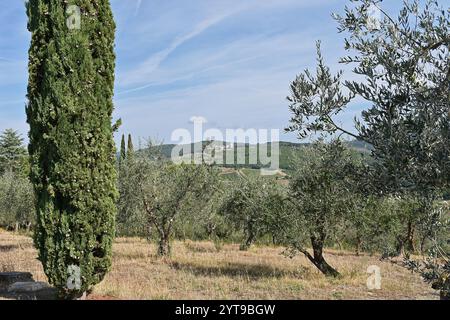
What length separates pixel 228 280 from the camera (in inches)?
490

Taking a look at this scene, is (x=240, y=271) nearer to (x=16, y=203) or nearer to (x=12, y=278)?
(x=12, y=278)

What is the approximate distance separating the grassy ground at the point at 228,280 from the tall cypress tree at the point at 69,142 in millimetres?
1196

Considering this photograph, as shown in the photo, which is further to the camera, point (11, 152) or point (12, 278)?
point (11, 152)

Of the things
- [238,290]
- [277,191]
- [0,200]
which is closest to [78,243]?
[238,290]

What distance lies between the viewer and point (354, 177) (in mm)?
3746

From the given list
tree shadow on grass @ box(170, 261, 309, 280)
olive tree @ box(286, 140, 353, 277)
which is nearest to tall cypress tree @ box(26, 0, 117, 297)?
tree shadow on grass @ box(170, 261, 309, 280)

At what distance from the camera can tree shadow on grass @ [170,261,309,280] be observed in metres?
13.8

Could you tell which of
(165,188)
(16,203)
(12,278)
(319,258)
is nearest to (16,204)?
(16,203)

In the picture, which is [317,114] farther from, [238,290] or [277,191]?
[277,191]

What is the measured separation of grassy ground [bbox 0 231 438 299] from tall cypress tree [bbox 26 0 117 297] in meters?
1.20

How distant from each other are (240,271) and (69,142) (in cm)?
897

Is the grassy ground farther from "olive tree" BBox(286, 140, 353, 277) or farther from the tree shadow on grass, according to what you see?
"olive tree" BBox(286, 140, 353, 277)
